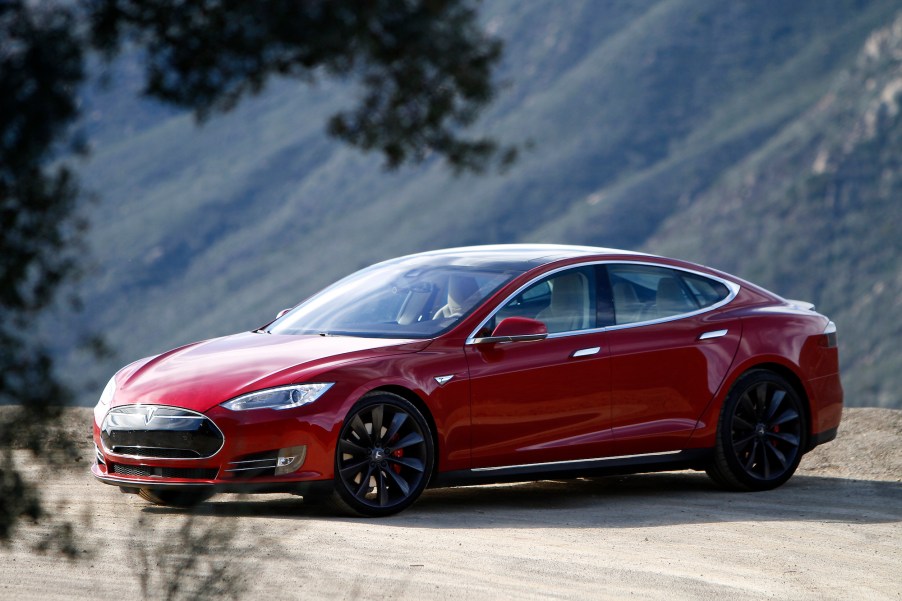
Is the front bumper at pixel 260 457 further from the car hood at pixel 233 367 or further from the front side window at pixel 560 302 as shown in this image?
the front side window at pixel 560 302

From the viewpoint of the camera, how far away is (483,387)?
9047 millimetres

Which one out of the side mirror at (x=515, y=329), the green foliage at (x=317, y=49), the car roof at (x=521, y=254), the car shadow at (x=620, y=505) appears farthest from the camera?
the car roof at (x=521, y=254)

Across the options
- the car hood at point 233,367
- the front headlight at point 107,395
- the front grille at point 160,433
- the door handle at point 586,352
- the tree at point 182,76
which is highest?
the tree at point 182,76

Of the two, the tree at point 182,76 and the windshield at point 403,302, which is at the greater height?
the tree at point 182,76

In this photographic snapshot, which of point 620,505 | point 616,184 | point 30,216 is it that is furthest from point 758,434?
point 616,184

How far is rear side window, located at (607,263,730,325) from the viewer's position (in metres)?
9.86

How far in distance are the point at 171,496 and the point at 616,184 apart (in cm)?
11309

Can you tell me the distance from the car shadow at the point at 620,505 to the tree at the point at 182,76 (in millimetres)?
3758

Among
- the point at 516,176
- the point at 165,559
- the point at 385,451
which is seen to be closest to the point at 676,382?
the point at 385,451

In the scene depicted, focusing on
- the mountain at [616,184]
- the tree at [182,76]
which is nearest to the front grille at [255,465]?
the tree at [182,76]

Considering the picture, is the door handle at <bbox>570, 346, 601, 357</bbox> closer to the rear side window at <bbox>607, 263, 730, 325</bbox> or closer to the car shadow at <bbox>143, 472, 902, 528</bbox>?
the rear side window at <bbox>607, 263, 730, 325</bbox>

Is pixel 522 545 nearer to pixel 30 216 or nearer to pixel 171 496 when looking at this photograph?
pixel 171 496

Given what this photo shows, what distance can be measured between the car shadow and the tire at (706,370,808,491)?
0.13 metres

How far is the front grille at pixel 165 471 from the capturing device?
840cm
